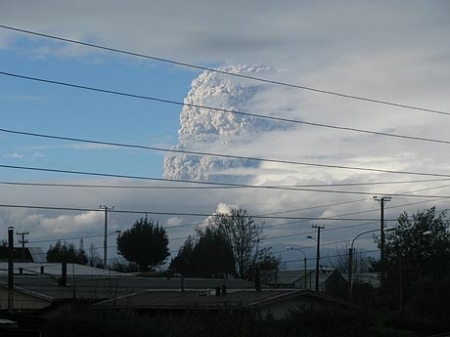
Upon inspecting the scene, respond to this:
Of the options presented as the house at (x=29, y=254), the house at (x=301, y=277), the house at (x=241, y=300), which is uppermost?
the house at (x=29, y=254)

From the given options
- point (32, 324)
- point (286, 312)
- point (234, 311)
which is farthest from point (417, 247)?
point (32, 324)

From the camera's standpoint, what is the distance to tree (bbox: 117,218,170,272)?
94625 mm

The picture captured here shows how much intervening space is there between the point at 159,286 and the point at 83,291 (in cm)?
870

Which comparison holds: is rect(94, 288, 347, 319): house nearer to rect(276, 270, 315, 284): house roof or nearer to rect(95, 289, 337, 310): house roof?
rect(95, 289, 337, 310): house roof

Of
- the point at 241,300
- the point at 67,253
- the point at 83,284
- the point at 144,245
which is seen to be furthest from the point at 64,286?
the point at 67,253

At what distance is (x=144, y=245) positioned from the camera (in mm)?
95812

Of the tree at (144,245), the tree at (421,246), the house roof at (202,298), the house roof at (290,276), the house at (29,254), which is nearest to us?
the house roof at (202,298)

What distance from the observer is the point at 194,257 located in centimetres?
10231

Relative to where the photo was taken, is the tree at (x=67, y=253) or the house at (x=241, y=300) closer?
the house at (x=241, y=300)

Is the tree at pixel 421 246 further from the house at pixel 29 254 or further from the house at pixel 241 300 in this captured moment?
the house at pixel 29 254

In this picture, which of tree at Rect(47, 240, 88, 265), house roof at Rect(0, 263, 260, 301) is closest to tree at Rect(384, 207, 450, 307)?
house roof at Rect(0, 263, 260, 301)

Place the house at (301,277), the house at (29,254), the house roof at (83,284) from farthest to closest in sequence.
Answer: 1. the house at (301,277)
2. the house at (29,254)
3. the house roof at (83,284)

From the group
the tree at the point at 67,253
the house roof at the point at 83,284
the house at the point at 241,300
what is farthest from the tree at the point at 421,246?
the tree at the point at 67,253

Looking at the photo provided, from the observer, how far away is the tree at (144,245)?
9462cm
